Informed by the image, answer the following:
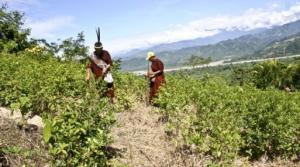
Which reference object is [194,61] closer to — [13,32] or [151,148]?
[13,32]

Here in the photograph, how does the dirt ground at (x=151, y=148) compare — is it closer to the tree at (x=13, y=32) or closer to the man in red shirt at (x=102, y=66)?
the man in red shirt at (x=102, y=66)

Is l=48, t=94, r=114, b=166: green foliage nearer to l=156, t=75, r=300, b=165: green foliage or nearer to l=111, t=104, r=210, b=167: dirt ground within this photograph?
l=111, t=104, r=210, b=167: dirt ground

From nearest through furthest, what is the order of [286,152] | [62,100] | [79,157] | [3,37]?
[79,157] < [286,152] < [62,100] < [3,37]

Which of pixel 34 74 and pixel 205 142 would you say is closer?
pixel 205 142

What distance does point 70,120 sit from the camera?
221 inches

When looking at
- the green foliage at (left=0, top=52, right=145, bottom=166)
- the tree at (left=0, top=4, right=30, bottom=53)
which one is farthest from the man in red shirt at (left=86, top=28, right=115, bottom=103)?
the tree at (left=0, top=4, right=30, bottom=53)

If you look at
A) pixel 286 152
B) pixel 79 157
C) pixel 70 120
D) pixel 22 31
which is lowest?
pixel 286 152

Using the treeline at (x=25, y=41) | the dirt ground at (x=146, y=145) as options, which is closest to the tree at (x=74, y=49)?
the treeline at (x=25, y=41)

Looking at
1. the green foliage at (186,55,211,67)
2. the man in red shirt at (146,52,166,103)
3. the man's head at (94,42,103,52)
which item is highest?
the man's head at (94,42,103,52)

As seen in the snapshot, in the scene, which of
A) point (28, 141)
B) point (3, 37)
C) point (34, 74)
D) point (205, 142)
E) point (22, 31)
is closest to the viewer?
point (28, 141)

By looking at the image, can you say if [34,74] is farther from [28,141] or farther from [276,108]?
[276,108]

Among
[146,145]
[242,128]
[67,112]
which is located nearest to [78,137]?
[67,112]

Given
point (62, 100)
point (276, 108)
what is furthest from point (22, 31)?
point (276, 108)

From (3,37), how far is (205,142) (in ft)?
58.1
